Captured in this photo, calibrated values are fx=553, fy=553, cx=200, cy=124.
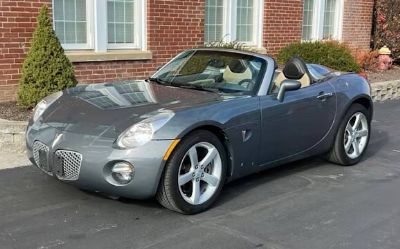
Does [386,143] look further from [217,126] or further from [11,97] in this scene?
[11,97]

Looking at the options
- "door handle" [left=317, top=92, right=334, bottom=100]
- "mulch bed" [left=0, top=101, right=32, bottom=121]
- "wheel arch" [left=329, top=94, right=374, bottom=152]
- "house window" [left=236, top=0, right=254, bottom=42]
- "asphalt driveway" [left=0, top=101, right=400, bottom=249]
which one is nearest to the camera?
"asphalt driveway" [left=0, top=101, right=400, bottom=249]

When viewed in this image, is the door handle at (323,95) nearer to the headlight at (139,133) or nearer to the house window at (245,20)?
the headlight at (139,133)

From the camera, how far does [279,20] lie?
41.4 ft

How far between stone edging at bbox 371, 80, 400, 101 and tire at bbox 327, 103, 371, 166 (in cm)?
558

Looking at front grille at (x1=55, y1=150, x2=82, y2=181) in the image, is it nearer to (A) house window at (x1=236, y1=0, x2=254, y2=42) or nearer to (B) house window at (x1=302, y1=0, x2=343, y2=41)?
(A) house window at (x1=236, y1=0, x2=254, y2=42)

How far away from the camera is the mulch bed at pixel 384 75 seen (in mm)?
13191

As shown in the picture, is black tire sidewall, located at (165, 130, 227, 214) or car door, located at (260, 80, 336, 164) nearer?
black tire sidewall, located at (165, 130, 227, 214)

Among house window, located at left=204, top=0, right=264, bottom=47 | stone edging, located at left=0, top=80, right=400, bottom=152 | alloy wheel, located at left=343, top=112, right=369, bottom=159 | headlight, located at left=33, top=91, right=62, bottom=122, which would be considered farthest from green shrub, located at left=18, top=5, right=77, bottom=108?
house window, located at left=204, top=0, right=264, bottom=47

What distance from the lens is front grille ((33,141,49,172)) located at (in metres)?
4.49

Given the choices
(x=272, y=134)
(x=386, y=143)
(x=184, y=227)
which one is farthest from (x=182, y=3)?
(x=184, y=227)

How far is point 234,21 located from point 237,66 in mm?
6366

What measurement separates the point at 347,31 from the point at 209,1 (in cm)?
548

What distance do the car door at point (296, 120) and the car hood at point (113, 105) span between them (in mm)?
517

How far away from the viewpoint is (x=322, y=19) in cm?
1414
